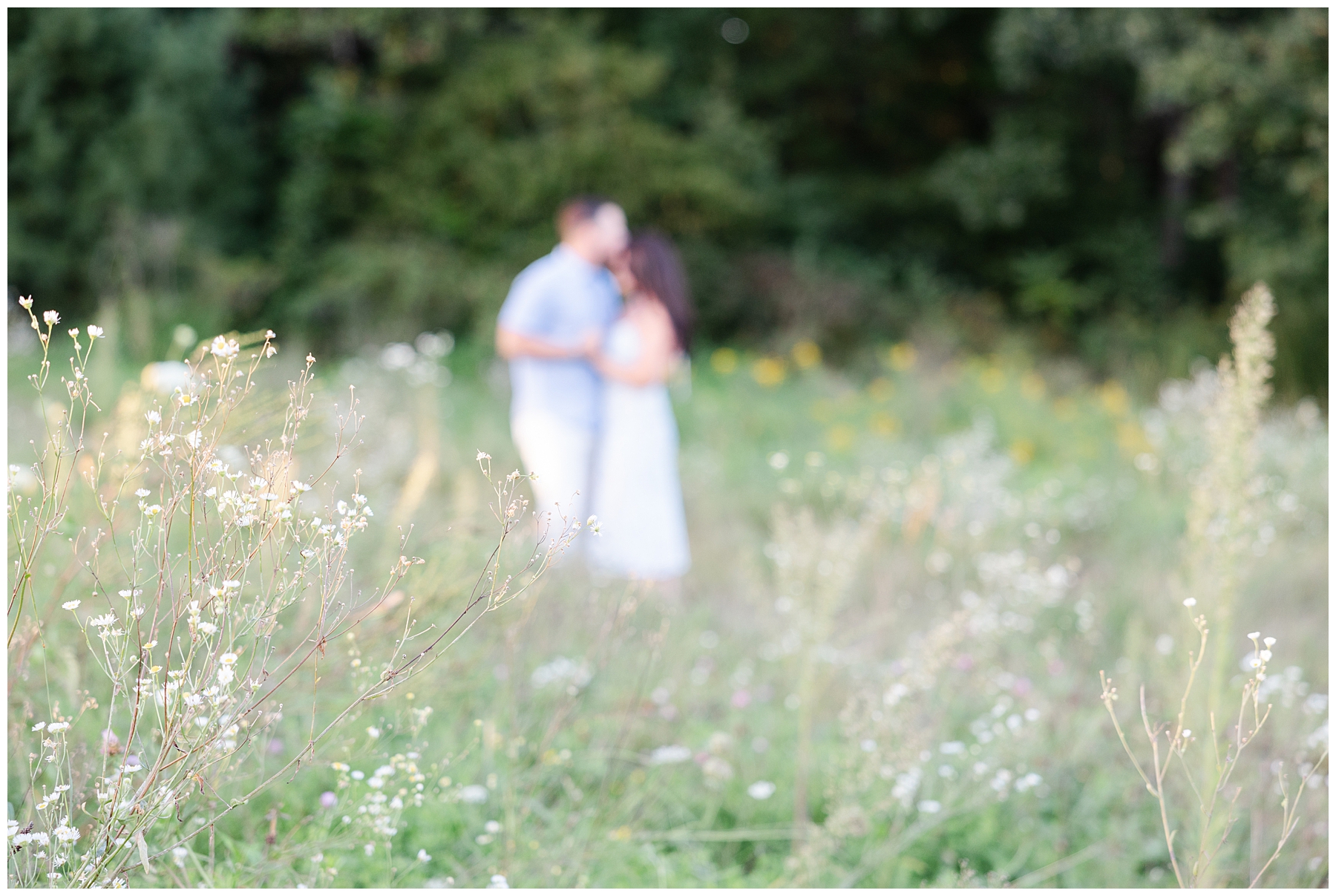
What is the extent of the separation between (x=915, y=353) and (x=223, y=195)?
7440 millimetres

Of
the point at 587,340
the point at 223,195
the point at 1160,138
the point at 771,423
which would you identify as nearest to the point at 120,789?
the point at 587,340

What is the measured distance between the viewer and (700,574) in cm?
450

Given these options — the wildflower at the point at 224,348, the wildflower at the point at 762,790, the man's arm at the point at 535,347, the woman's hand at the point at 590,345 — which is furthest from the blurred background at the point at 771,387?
the woman's hand at the point at 590,345

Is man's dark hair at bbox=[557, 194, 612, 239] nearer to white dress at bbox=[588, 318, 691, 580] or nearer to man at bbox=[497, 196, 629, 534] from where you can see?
man at bbox=[497, 196, 629, 534]

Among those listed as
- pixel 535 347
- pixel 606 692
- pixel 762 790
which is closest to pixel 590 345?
pixel 535 347

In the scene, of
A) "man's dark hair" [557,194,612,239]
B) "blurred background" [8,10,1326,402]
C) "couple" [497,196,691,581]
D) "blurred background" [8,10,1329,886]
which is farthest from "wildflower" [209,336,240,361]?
"blurred background" [8,10,1326,402]

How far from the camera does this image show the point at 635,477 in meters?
4.37

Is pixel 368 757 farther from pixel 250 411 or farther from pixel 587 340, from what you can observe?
pixel 587 340

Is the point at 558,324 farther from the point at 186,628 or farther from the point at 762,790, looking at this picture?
the point at 186,628

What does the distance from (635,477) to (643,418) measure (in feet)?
0.85

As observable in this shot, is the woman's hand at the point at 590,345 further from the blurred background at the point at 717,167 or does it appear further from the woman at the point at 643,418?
the blurred background at the point at 717,167

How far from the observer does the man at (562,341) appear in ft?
13.9

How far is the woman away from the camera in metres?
4.18

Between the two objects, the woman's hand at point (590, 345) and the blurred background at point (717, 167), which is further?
the blurred background at point (717, 167)
